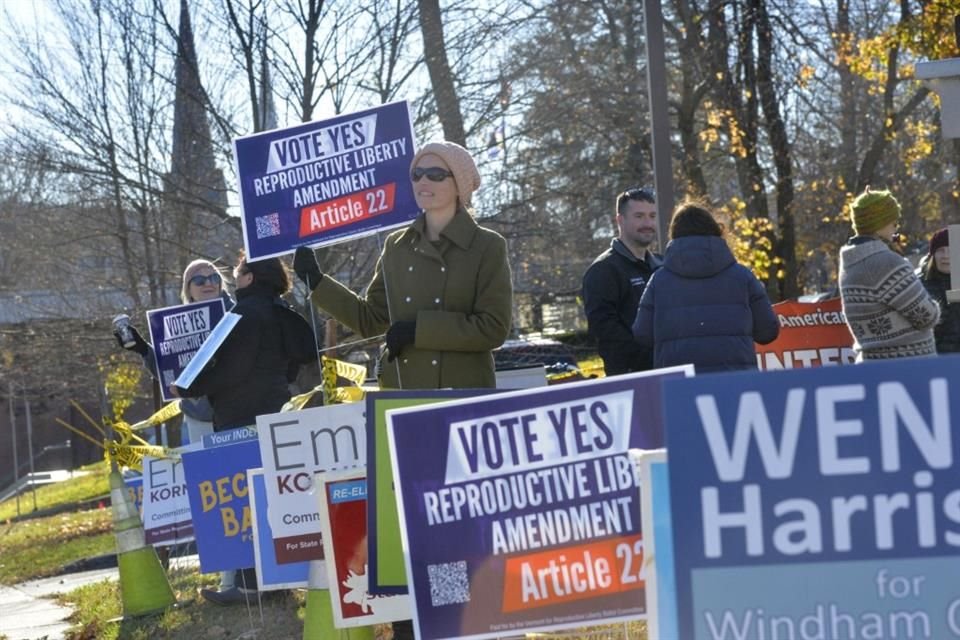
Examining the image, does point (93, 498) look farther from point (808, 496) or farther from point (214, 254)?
point (808, 496)

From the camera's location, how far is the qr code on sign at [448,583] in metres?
4.53

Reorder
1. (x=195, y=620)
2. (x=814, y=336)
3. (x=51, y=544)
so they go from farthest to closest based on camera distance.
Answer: (x=51, y=544) → (x=814, y=336) → (x=195, y=620)

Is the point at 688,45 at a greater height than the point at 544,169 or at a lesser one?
greater

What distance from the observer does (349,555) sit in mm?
5543

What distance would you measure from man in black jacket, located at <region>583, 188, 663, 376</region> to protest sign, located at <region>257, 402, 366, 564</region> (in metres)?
1.89

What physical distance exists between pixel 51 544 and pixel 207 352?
36.2ft

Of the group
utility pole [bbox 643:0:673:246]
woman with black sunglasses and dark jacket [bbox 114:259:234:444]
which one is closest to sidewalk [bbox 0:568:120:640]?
woman with black sunglasses and dark jacket [bbox 114:259:234:444]

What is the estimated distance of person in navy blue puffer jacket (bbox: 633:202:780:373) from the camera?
675cm

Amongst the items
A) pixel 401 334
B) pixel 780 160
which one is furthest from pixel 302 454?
pixel 780 160

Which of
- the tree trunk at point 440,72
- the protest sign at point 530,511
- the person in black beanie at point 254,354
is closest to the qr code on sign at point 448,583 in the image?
the protest sign at point 530,511

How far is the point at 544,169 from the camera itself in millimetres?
16031

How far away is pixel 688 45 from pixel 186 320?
15.8 metres

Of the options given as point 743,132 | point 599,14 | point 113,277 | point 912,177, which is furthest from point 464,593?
point 912,177

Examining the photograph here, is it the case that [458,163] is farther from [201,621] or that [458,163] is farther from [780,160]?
[780,160]
